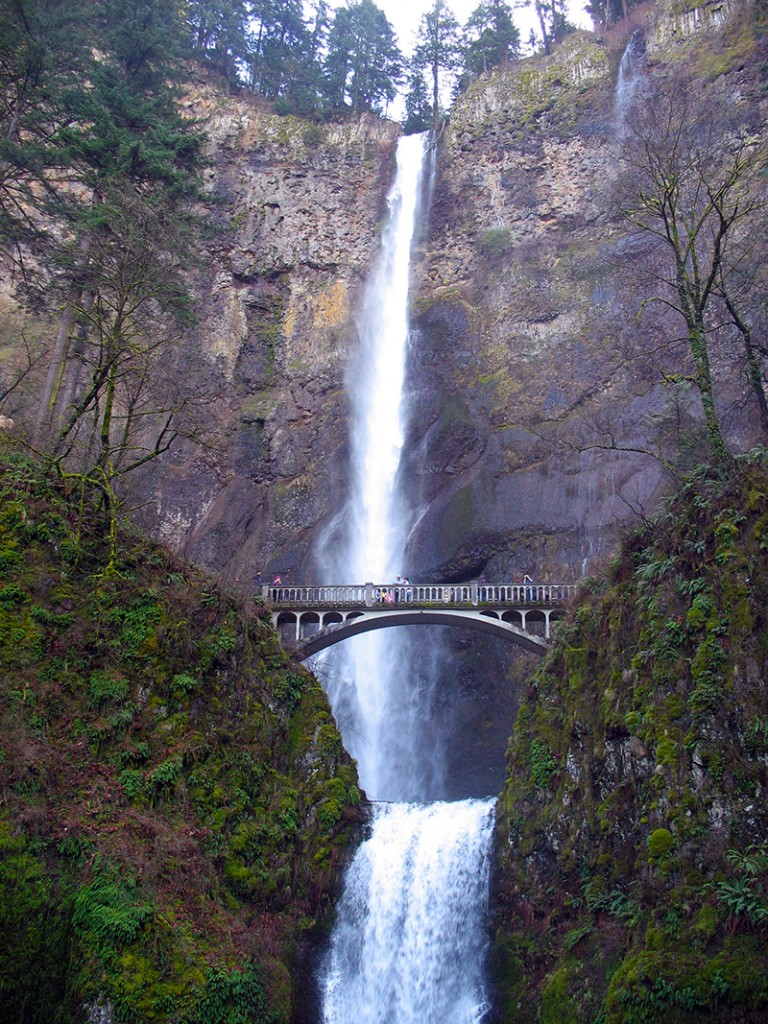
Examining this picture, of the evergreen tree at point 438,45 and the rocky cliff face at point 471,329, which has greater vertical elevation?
the evergreen tree at point 438,45

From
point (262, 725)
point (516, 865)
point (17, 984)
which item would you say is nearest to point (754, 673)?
point (516, 865)

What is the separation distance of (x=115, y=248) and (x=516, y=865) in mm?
16613

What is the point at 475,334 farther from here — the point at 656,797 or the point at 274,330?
the point at 656,797

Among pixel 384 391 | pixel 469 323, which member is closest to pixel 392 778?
pixel 384 391

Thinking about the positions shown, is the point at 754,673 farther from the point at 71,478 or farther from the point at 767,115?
the point at 767,115

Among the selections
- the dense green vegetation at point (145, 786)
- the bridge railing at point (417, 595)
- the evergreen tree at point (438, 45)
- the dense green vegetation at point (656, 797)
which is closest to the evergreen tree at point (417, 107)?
the evergreen tree at point (438, 45)

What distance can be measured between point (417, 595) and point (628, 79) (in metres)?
29.6

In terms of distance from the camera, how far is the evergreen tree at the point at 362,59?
155 ft

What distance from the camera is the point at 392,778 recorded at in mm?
26750

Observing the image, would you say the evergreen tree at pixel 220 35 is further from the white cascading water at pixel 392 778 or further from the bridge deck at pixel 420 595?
the bridge deck at pixel 420 595

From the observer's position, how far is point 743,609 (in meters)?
12.0

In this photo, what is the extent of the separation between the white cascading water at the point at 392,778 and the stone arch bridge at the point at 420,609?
9.98ft

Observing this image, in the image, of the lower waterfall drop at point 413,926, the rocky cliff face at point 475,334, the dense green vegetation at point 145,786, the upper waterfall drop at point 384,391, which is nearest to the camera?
the dense green vegetation at point 145,786

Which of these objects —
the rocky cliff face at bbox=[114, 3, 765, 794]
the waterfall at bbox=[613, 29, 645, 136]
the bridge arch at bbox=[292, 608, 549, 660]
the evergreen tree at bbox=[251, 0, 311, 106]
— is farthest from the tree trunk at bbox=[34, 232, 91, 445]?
the evergreen tree at bbox=[251, 0, 311, 106]
